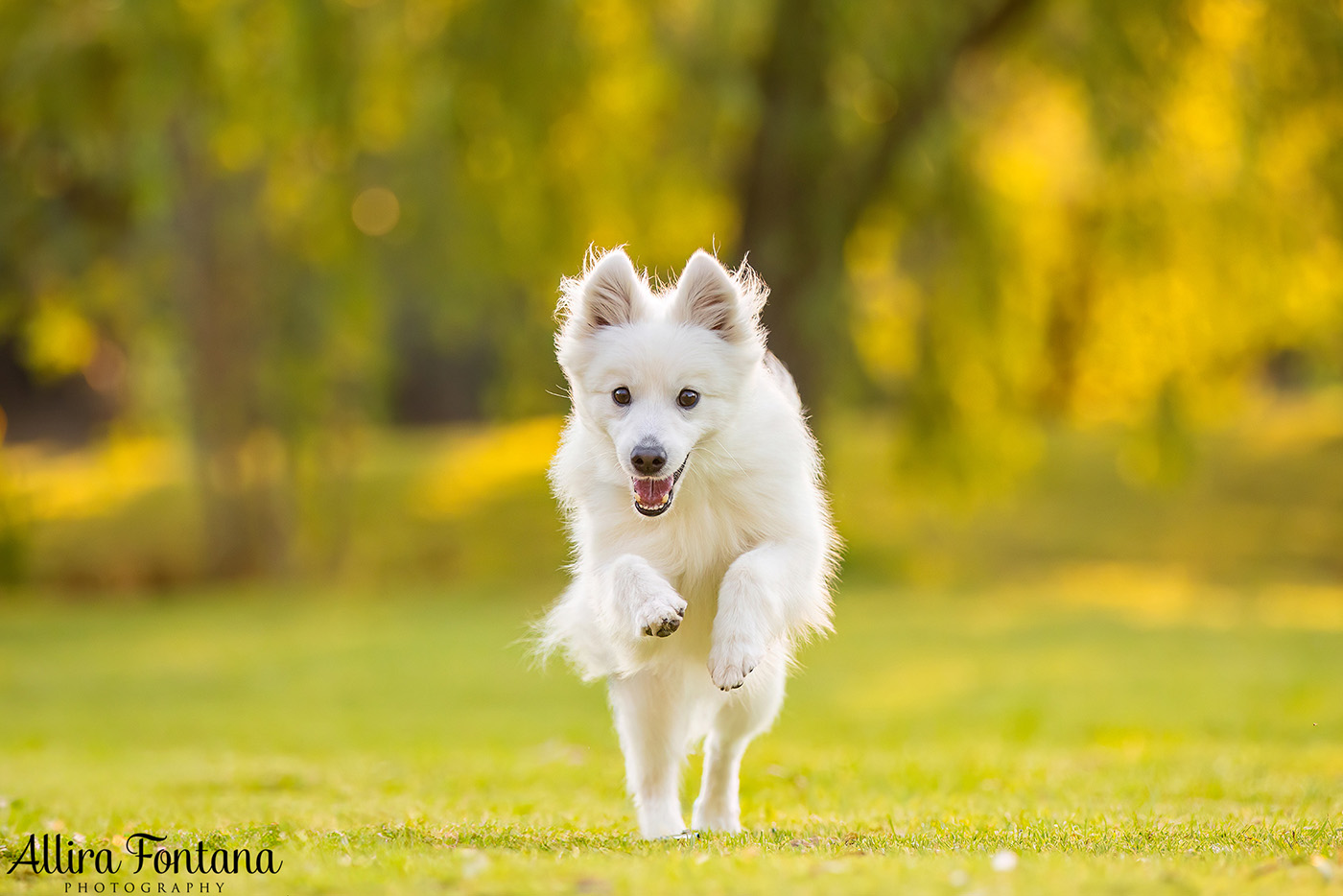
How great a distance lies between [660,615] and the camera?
4789mm

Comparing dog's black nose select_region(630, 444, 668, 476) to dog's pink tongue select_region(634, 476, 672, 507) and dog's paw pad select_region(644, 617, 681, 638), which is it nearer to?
dog's pink tongue select_region(634, 476, 672, 507)

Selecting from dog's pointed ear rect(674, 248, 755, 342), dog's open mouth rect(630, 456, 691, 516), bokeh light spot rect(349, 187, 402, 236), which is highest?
bokeh light spot rect(349, 187, 402, 236)

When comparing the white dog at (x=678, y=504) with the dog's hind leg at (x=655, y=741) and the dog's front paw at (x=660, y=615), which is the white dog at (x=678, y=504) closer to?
the dog's hind leg at (x=655, y=741)

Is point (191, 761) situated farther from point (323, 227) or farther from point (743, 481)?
point (323, 227)

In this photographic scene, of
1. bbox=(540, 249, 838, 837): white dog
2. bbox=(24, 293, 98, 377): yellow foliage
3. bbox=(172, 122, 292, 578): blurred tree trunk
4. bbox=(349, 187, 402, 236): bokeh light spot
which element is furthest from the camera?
bbox=(24, 293, 98, 377): yellow foliage

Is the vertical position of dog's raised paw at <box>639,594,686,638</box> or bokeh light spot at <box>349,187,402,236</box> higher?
bokeh light spot at <box>349,187,402,236</box>

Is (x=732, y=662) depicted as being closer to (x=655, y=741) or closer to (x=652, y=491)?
(x=652, y=491)

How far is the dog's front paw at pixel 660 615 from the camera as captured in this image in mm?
4785

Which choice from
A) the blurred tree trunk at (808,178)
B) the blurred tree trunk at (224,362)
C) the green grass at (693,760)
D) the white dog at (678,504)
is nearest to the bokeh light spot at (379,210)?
the blurred tree trunk at (224,362)

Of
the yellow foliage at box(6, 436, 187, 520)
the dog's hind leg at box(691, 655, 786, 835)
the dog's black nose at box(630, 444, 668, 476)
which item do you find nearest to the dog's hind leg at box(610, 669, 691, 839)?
the dog's hind leg at box(691, 655, 786, 835)

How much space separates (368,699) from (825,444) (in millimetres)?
9240

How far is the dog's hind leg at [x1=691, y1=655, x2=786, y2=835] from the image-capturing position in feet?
18.9

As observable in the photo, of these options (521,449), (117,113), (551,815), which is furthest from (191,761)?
(521,449)

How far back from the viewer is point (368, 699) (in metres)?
14.1
